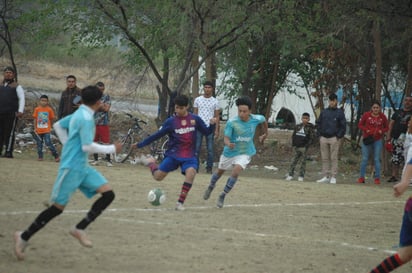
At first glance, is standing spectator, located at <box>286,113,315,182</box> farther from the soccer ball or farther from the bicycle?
the soccer ball

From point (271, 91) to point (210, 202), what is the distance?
1629 cm

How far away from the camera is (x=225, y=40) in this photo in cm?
2273

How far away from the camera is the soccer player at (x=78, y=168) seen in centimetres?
810

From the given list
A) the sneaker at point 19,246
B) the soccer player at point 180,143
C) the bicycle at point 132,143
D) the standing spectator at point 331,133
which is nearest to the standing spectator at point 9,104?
the bicycle at point 132,143

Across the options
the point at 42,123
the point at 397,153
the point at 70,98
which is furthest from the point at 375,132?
the point at 42,123

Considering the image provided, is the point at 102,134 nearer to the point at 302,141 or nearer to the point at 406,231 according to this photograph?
the point at 302,141

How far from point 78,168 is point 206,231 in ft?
7.93

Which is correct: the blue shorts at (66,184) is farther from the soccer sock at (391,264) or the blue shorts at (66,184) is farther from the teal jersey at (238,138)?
the teal jersey at (238,138)

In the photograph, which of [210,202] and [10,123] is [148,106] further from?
[210,202]

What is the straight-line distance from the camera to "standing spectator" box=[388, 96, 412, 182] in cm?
1950

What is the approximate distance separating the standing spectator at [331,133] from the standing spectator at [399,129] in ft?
3.85

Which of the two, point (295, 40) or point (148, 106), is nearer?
point (295, 40)

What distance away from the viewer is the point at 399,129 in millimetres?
19719

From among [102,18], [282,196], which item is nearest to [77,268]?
[282,196]
